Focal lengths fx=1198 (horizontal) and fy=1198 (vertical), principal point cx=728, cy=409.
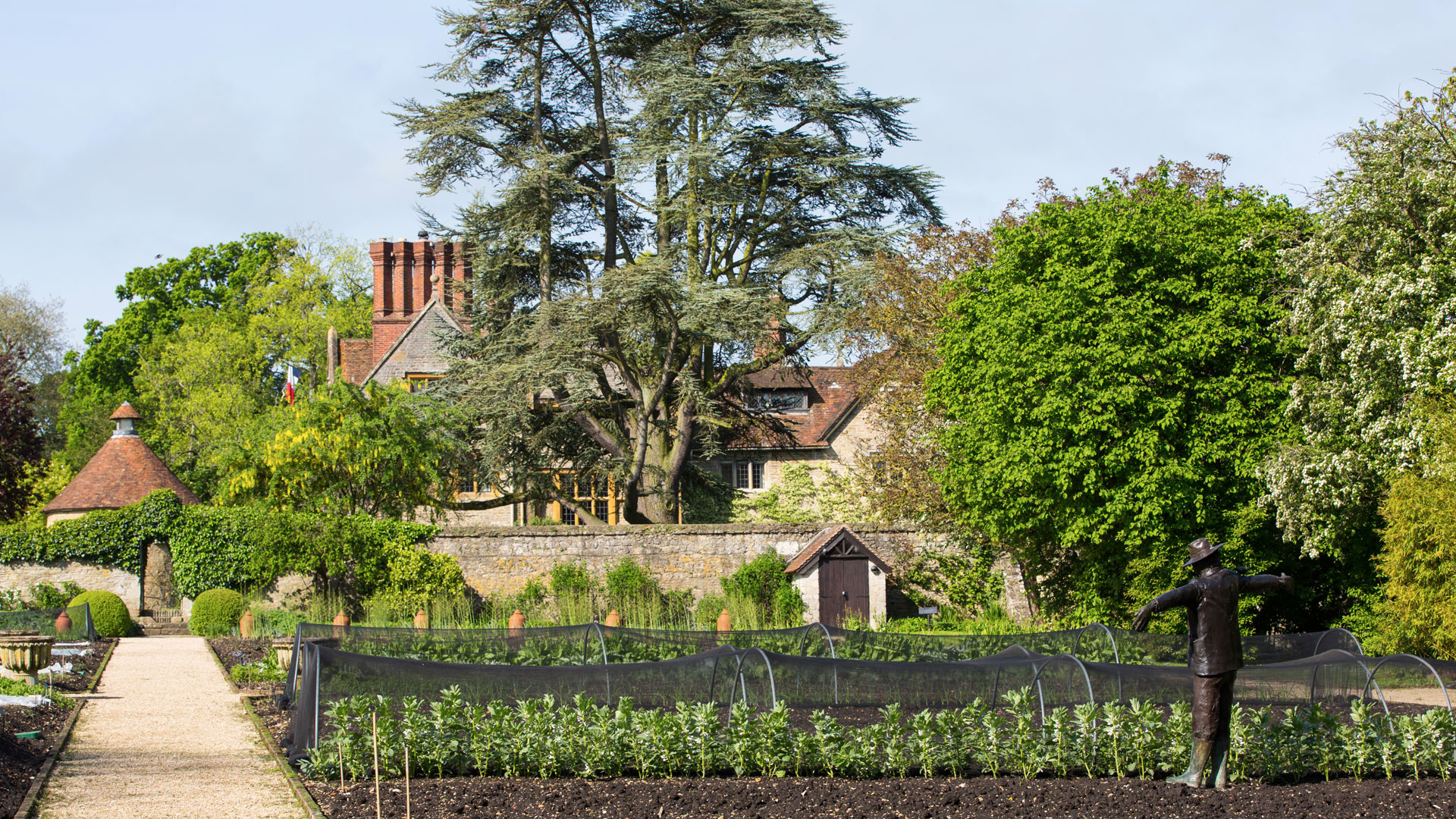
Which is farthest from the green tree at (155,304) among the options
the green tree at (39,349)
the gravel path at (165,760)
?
the gravel path at (165,760)

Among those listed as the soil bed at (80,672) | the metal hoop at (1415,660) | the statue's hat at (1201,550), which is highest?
the statue's hat at (1201,550)

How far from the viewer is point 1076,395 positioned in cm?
1905

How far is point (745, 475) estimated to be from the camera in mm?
38156

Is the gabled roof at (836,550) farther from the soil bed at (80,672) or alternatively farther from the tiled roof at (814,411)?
the soil bed at (80,672)

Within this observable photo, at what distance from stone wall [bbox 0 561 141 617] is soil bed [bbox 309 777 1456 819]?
808 inches

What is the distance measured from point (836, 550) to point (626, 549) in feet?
15.3

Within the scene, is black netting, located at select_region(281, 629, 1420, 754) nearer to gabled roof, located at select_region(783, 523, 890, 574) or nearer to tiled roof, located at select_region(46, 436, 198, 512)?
gabled roof, located at select_region(783, 523, 890, 574)

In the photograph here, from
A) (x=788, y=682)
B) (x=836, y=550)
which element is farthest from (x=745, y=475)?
(x=788, y=682)

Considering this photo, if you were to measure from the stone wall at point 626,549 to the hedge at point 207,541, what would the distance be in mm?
1127

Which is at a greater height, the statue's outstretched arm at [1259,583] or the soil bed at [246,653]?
the statue's outstretched arm at [1259,583]

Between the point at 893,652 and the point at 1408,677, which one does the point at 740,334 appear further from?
the point at 1408,677

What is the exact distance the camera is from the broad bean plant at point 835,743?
930cm

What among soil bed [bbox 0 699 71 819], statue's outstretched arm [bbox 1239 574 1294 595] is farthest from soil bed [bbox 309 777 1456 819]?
soil bed [bbox 0 699 71 819]

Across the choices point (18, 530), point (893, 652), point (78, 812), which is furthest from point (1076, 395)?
point (18, 530)
